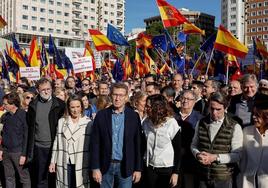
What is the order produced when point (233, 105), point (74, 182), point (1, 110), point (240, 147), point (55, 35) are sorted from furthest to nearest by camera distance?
point (55, 35)
point (1, 110)
point (233, 105)
point (74, 182)
point (240, 147)

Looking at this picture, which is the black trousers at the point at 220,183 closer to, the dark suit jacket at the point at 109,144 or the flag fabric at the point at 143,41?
the dark suit jacket at the point at 109,144

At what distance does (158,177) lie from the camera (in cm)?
507

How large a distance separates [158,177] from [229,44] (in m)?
7.42

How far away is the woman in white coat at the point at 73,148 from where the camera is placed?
17.6 feet

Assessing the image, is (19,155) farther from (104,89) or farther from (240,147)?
(240,147)

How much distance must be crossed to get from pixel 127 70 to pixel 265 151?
1765 centimetres

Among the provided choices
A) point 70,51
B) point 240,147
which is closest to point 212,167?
point 240,147

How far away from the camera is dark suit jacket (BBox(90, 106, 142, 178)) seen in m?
4.99

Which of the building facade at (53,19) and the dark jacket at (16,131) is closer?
the dark jacket at (16,131)

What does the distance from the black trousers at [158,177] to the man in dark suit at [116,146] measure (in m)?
0.15

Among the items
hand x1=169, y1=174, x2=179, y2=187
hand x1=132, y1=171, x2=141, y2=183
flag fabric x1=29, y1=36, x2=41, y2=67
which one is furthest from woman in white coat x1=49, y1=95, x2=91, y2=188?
flag fabric x1=29, y1=36, x2=41, y2=67

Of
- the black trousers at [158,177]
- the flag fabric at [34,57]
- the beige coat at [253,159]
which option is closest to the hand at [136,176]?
the black trousers at [158,177]

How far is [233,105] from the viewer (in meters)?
6.14

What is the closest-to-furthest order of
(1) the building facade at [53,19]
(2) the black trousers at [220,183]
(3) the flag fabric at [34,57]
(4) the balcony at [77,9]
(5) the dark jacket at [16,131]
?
(2) the black trousers at [220,183] → (5) the dark jacket at [16,131] → (3) the flag fabric at [34,57] → (1) the building facade at [53,19] → (4) the balcony at [77,9]
